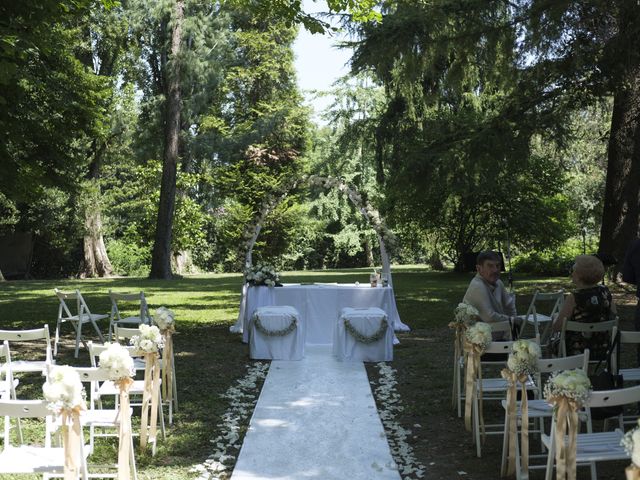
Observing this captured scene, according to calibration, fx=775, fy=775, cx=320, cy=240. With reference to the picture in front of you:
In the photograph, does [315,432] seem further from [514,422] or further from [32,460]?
[32,460]

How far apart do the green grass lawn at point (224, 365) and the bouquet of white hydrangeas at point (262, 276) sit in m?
0.96

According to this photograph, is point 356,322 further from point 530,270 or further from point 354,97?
point 354,97

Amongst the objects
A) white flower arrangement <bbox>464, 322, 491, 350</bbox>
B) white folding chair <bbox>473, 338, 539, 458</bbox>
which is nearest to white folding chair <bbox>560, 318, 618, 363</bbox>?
white folding chair <bbox>473, 338, 539, 458</bbox>

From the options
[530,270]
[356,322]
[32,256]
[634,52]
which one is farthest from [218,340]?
[32,256]

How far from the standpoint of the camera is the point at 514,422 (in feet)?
15.6

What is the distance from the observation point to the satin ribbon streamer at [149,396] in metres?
→ 5.51

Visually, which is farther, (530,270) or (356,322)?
(530,270)

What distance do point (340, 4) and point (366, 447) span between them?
8.54 metres

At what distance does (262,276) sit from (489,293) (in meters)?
4.69

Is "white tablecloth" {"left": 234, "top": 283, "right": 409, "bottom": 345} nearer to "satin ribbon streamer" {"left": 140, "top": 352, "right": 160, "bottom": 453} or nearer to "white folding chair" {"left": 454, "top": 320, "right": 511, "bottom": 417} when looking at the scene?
"white folding chair" {"left": 454, "top": 320, "right": 511, "bottom": 417}

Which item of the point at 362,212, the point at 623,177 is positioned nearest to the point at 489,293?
the point at 362,212

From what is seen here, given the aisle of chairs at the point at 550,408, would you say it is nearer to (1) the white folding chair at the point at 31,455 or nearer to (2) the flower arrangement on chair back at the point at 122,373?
(2) the flower arrangement on chair back at the point at 122,373

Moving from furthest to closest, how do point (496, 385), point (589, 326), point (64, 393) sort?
point (496, 385) → point (589, 326) → point (64, 393)

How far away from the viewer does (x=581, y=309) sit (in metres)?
6.22
